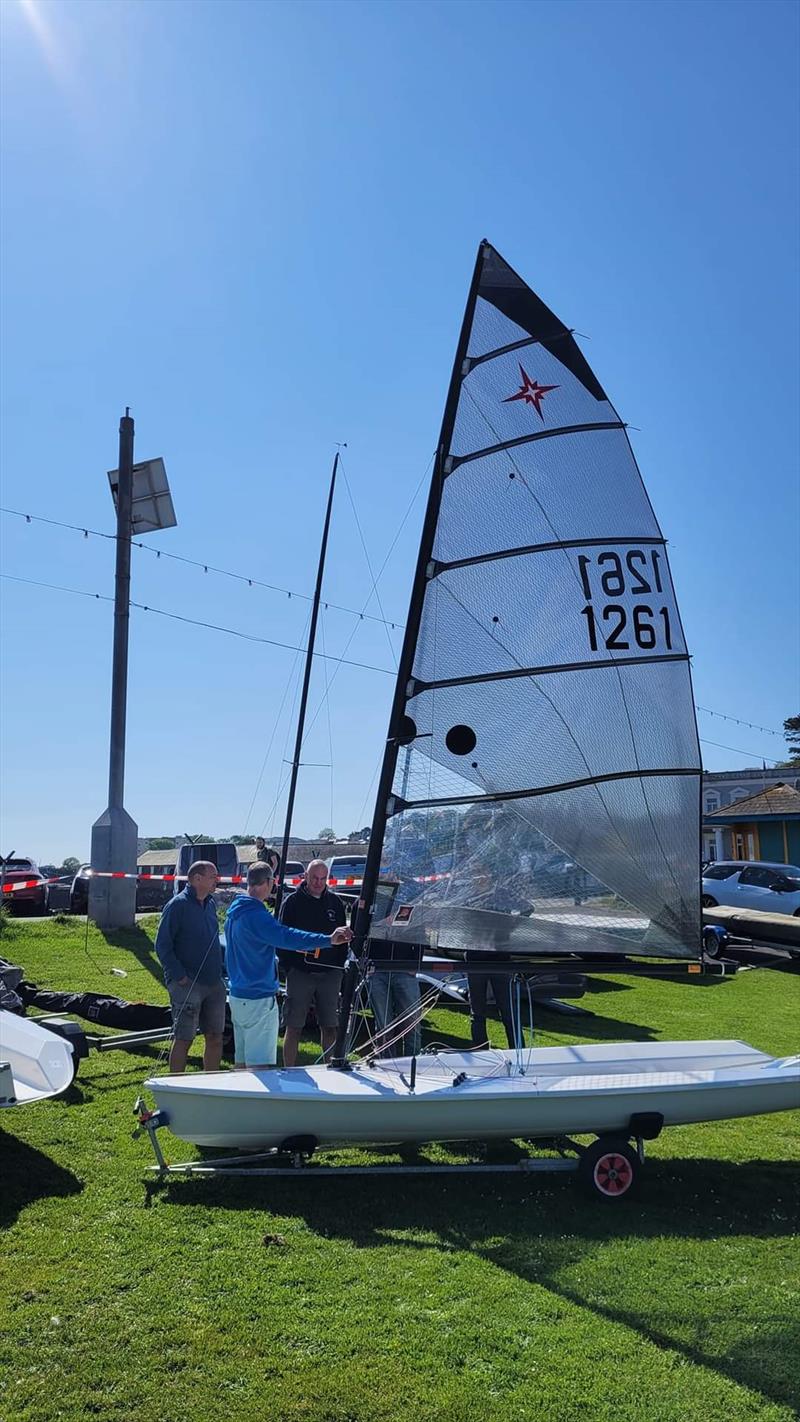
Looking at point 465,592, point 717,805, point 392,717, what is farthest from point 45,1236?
point 717,805

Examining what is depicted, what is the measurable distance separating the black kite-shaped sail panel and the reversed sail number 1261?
0.4 inches

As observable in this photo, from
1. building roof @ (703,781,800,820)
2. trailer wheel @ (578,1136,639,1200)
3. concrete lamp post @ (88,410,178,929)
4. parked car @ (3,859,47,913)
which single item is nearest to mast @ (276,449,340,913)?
concrete lamp post @ (88,410,178,929)

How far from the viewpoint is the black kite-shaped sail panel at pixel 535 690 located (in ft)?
18.5

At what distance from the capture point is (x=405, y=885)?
5582mm

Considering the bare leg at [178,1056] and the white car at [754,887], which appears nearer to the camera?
the bare leg at [178,1056]

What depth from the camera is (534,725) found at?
5762 millimetres

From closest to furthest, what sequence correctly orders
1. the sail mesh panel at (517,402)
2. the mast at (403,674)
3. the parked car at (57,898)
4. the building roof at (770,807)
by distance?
the mast at (403,674), the sail mesh panel at (517,402), the parked car at (57,898), the building roof at (770,807)

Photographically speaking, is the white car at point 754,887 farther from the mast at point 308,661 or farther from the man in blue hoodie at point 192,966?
the man in blue hoodie at point 192,966

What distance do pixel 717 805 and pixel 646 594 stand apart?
36.1m

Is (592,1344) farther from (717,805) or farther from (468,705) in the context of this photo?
(717,805)

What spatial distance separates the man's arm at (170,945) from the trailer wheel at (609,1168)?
8.68ft

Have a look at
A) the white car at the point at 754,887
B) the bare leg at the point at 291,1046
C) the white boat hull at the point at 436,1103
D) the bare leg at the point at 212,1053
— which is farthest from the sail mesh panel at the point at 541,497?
the white car at the point at 754,887

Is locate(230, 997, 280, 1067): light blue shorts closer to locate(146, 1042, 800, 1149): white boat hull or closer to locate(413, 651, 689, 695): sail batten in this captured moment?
locate(146, 1042, 800, 1149): white boat hull

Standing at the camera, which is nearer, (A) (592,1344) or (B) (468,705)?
(A) (592,1344)
